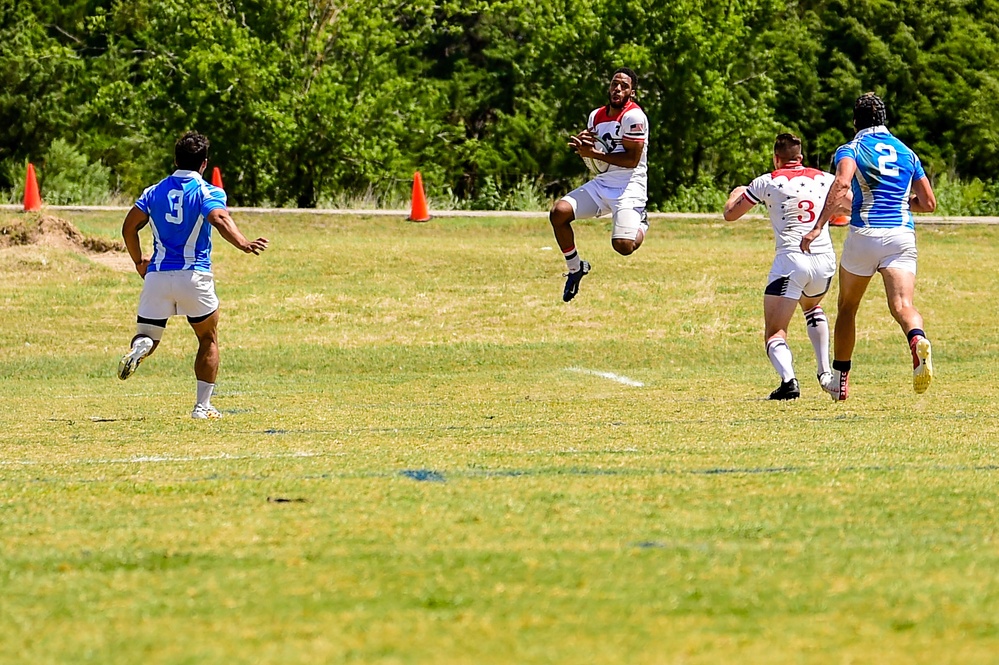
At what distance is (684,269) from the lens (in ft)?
78.4

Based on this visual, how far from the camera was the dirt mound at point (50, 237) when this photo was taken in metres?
24.5

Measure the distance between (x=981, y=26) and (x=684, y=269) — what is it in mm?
26614

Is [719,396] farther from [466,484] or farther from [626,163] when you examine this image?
[466,484]

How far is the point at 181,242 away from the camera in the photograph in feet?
37.7

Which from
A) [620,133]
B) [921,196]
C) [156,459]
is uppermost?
[620,133]

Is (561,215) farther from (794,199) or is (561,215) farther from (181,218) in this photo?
(181,218)

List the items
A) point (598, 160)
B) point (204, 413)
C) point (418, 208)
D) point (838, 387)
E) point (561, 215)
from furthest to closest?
point (418, 208), point (561, 215), point (598, 160), point (838, 387), point (204, 413)

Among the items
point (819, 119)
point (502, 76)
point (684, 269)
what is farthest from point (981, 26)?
point (684, 269)

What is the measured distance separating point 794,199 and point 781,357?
4.34ft

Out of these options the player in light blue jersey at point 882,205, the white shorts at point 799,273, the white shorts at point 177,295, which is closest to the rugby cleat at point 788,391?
the white shorts at point 799,273

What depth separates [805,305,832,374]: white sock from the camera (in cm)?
1301

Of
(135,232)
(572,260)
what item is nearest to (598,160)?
(572,260)

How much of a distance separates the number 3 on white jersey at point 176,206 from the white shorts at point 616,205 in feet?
11.3

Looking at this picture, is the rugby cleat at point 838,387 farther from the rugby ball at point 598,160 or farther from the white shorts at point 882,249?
the rugby ball at point 598,160
